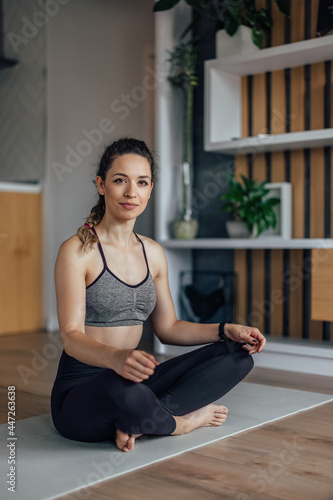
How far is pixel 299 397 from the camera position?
2.53 meters

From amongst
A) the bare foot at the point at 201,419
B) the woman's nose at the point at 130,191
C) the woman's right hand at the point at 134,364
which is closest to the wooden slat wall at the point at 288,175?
the bare foot at the point at 201,419

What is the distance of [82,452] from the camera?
1806 millimetres

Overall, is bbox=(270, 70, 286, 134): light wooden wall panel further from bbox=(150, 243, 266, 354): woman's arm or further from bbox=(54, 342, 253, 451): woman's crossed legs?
bbox=(54, 342, 253, 451): woman's crossed legs

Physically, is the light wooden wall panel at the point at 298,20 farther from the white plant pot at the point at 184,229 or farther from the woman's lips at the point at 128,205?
the woman's lips at the point at 128,205

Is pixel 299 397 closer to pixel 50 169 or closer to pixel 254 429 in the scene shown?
pixel 254 429

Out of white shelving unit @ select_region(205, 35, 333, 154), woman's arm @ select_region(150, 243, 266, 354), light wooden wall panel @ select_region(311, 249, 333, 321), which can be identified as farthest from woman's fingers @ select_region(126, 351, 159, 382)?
white shelving unit @ select_region(205, 35, 333, 154)

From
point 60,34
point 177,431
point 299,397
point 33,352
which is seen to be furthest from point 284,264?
point 60,34

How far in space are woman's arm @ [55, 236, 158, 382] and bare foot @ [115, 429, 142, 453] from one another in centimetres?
26

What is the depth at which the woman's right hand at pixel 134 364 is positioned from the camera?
1533 millimetres

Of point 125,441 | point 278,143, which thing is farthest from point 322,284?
point 125,441

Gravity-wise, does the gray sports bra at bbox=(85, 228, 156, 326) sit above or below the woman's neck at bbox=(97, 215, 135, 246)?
below

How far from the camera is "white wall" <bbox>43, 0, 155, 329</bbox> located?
179 inches

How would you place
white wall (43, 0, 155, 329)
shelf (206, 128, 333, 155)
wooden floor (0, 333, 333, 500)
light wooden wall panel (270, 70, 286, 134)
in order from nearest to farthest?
wooden floor (0, 333, 333, 500) → shelf (206, 128, 333, 155) → light wooden wall panel (270, 70, 286, 134) → white wall (43, 0, 155, 329)

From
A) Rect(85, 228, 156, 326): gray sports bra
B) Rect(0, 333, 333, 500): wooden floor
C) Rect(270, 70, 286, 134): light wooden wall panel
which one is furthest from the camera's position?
Rect(270, 70, 286, 134): light wooden wall panel
